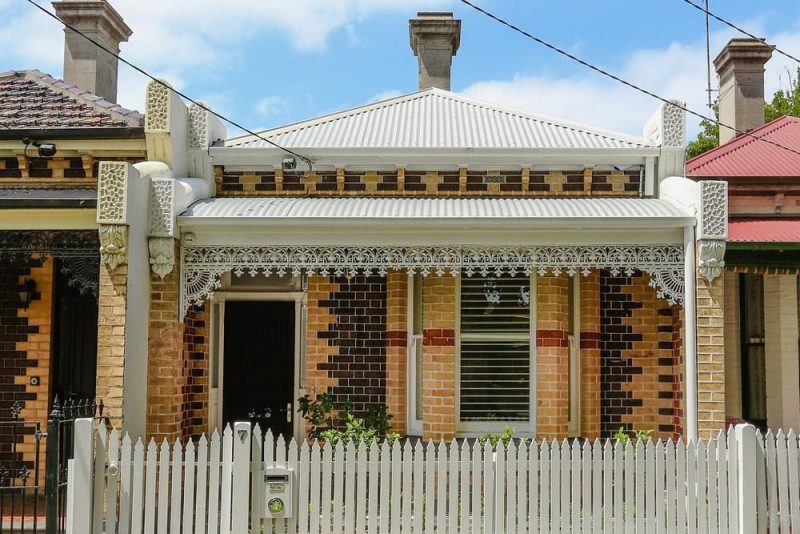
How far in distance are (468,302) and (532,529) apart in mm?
3612

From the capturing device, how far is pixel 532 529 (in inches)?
301

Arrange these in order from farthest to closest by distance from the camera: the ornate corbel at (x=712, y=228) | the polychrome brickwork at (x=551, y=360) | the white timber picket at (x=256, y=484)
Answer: the polychrome brickwork at (x=551, y=360), the ornate corbel at (x=712, y=228), the white timber picket at (x=256, y=484)

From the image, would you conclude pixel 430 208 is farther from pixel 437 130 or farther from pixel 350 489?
pixel 350 489

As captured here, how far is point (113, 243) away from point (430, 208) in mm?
3341

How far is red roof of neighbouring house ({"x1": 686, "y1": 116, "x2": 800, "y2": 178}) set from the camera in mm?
11195

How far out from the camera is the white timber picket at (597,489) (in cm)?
764

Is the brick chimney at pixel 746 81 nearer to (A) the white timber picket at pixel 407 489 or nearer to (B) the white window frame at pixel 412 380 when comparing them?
(B) the white window frame at pixel 412 380

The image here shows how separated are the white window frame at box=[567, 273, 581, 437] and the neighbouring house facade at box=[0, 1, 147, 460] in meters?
5.37

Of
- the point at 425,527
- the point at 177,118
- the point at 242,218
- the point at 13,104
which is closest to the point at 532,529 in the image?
the point at 425,527

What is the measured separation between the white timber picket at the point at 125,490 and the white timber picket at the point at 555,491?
348 cm

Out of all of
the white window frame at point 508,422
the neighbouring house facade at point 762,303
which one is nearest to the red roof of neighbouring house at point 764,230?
the neighbouring house facade at point 762,303

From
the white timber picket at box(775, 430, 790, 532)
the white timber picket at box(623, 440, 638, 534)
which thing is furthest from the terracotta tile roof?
the white timber picket at box(775, 430, 790, 532)

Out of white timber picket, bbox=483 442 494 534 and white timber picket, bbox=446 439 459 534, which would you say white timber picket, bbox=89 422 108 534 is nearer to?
white timber picket, bbox=446 439 459 534

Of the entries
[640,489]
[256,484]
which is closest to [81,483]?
[256,484]
